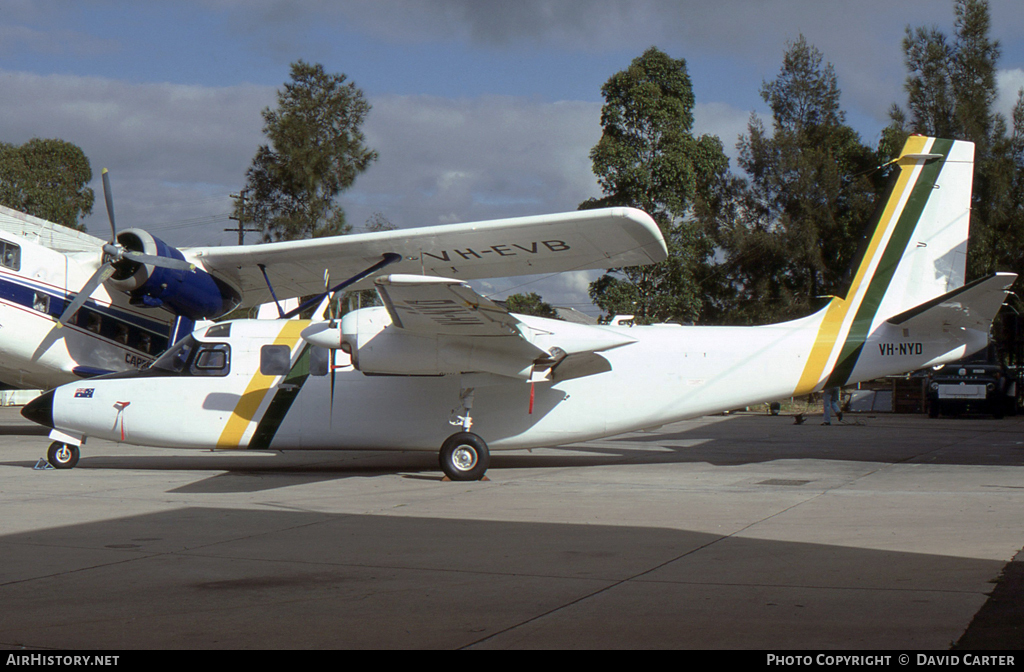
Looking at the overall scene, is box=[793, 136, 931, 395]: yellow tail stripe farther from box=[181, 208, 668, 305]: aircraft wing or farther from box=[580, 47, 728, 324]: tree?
box=[580, 47, 728, 324]: tree

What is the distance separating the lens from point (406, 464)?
13969mm

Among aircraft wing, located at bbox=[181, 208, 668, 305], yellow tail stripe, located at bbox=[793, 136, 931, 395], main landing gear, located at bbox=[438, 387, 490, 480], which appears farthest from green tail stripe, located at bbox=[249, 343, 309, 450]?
yellow tail stripe, located at bbox=[793, 136, 931, 395]

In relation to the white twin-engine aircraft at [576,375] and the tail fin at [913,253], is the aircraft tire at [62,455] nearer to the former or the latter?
the white twin-engine aircraft at [576,375]

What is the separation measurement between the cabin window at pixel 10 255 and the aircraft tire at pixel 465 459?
30.7ft

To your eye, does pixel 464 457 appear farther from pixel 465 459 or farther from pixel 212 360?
pixel 212 360

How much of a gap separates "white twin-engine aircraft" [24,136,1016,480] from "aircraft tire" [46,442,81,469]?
0.02 meters

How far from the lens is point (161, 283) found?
48.8ft

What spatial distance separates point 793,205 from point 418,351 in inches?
1189

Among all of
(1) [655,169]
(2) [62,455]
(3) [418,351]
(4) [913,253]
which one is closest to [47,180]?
(1) [655,169]

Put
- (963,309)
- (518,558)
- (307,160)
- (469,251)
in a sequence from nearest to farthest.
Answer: (518,558)
(963,309)
(469,251)
(307,160)

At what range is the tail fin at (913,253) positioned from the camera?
1247cm

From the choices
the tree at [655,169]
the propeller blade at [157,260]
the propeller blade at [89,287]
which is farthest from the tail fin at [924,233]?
the tree at [655,169]

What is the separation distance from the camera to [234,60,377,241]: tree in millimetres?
39688
